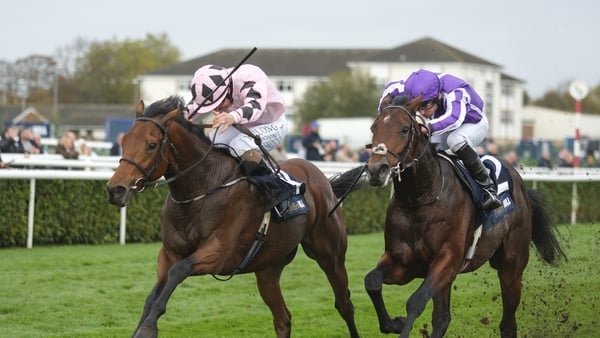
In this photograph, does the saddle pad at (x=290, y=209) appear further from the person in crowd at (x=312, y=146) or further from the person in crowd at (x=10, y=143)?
the person in crowd at (x=312, y=146)

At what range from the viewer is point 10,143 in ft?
45.3

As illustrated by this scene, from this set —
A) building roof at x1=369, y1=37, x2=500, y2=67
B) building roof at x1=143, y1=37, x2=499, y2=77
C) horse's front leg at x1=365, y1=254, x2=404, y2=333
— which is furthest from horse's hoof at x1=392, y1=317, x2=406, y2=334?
building roof at x1=143, y1=37, x2=499, y2=77

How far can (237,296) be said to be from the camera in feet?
29.0

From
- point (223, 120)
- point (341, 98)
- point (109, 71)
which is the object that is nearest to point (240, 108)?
point (223, 120)

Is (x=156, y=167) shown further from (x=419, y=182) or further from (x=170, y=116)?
(x=419, y=182)

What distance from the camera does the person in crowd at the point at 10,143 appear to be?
13.8 meters

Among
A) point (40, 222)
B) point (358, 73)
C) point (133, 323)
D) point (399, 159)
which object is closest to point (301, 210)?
point (399, 159)

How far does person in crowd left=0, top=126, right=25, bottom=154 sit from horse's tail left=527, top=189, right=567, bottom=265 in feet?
27.3

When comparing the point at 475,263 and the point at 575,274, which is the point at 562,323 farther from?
the point at 575,274

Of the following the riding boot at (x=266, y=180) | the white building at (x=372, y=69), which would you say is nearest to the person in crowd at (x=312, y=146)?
the riding boot at (x=266, y=180)

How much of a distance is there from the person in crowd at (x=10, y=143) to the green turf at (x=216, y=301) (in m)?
3.07

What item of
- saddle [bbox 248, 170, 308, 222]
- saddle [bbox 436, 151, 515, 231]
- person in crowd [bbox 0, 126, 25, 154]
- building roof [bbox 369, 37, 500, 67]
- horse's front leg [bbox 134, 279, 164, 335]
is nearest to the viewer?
horse's front leg [bbox 134, 279, 164, 335]

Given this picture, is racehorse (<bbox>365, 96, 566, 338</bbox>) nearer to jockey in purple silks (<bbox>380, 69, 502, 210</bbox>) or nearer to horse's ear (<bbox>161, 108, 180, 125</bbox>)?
jockey in purple silks (<bbox>380, 69, 502, 210</bbox>)

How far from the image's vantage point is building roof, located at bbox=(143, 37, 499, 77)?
222ft
